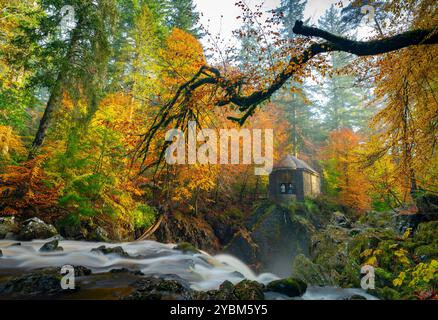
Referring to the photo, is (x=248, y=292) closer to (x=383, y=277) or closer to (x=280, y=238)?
(x=383, y=277)

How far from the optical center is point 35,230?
8984mm

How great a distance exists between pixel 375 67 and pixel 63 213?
12202 millimetres

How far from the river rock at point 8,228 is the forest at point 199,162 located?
0.05 m

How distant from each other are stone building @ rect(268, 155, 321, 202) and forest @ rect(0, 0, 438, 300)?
45cm

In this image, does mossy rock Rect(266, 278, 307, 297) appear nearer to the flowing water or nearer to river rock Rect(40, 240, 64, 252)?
the flowing water

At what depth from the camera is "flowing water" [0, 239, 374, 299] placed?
6324mm

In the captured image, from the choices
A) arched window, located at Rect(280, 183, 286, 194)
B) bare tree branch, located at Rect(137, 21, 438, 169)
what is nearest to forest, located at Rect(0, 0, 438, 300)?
bare tree branch, located at Rect(137, 21, 438, 169)

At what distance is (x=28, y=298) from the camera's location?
4375 mm

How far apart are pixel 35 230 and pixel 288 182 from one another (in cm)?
1817

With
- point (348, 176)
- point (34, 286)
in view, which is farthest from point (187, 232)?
point (348, 176)

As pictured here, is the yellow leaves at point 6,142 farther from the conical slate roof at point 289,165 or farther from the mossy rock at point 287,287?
the conical slate roof at point 289,165

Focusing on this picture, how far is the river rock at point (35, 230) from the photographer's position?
8.70 m
